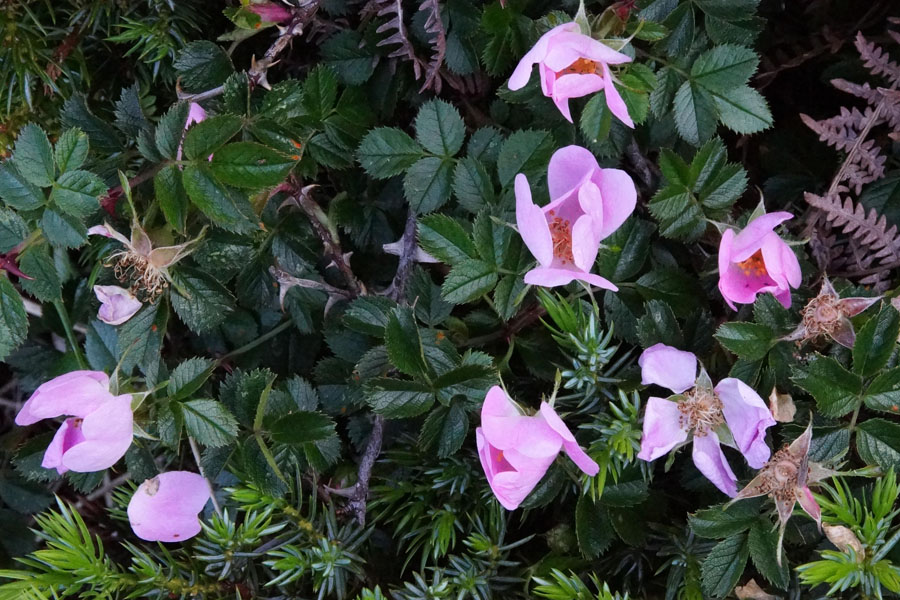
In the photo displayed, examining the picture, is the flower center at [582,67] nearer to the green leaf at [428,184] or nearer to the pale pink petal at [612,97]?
the pale pink petal at [612,97]

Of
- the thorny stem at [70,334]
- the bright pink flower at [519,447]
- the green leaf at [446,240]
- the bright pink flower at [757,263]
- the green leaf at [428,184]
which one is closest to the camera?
the bright pink flower at [519,447]

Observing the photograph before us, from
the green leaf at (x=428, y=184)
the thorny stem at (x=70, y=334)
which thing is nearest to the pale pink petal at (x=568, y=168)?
the green leaf at (x=428, y=184)

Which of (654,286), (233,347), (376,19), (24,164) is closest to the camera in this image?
(24,164)

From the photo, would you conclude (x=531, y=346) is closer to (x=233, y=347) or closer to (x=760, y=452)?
(x=760, y=452)

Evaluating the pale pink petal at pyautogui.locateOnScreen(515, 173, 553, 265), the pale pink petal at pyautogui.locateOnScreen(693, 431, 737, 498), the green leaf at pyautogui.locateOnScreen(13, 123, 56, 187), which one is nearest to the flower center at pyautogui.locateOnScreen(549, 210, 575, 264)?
the pale pink petal at pyautogui.locateOnScreen(515, 173, 553, 265)

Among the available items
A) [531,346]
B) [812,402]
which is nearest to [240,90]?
[531,346]

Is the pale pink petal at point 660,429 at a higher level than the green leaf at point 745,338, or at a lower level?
lower

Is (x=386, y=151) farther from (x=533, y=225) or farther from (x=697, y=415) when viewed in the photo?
(x=697, y=415)

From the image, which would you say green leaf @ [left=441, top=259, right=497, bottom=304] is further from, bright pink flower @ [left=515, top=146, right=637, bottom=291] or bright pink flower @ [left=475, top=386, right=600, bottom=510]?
bright pink flower @ [left=475, top=386, right=600, bottom=510]

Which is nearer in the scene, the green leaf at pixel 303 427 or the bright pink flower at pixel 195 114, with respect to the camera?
the green leaf at pixel 303 427
